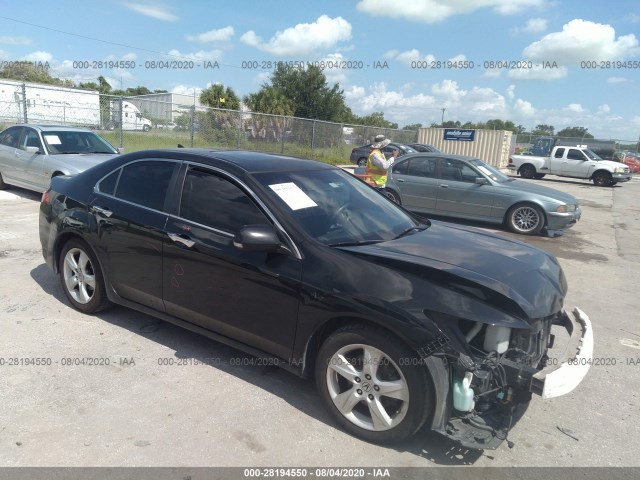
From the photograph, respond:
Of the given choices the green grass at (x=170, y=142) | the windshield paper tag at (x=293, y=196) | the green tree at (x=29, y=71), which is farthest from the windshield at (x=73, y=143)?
the green tree at (x=29, y=71)

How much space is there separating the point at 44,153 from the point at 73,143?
60 cm

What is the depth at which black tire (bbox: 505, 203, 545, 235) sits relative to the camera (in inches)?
381

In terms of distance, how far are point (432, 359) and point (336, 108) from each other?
3928cm

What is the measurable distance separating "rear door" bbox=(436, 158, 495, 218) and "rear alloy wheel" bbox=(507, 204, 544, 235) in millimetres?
474

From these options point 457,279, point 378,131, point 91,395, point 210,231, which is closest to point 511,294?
point 457,279

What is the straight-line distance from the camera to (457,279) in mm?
2775

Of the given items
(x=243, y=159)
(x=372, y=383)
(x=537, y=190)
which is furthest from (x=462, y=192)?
(x=372, y=383)

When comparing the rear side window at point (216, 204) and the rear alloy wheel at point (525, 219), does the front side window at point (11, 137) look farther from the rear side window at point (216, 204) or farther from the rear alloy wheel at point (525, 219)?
the rear alloy wheel at point (525, 219)

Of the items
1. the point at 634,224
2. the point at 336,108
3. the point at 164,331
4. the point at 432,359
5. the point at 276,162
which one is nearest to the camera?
the point at 432,359

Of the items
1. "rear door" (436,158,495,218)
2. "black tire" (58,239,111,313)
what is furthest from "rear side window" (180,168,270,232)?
"rear door" (436,158,495,218)

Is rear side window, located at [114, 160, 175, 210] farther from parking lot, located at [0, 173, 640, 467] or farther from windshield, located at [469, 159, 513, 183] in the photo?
windshield, located at [469, 159, 513, 183]

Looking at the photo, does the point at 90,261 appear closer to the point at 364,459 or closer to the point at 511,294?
the point at 364,459

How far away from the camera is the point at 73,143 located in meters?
9.81

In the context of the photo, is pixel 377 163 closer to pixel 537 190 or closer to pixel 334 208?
pixel 537 190
